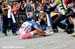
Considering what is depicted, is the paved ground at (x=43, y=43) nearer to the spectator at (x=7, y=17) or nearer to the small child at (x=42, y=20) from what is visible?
the small child at (x=42, y=20)

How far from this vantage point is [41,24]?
17734 mm

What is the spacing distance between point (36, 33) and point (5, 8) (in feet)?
7.51

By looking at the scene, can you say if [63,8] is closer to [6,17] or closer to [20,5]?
[6,17]

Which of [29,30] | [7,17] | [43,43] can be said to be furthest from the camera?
[7,17]

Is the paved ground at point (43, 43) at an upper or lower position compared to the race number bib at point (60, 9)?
lower

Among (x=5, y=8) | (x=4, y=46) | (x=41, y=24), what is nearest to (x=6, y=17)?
(x=5, y=8)

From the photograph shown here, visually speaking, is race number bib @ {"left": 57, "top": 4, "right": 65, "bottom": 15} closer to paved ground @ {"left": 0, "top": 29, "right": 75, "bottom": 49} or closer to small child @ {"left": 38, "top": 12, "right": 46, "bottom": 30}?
small child @ {"left": 38, "top": 12, "right": 46, "bottom": 30}

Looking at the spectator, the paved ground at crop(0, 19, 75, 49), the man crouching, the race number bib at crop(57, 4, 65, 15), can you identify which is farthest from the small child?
the paved ground at crop(0, 19, 75, 49)

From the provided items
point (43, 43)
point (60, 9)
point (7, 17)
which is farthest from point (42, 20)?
point (43, 43)

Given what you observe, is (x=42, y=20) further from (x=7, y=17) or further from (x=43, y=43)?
(x=43, y=43)

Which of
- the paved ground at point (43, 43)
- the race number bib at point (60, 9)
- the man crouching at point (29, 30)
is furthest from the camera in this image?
the race number bib at point (60, 9)

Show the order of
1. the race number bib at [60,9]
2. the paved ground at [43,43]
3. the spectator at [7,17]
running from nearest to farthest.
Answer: the paved ground at [43,43] → the race number bib at [60,9] → the spectator at [7,17]

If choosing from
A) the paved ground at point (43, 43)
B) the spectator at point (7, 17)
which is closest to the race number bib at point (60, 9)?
the paved ground at point (43, 43)

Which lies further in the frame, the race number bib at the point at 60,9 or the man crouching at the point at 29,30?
the race number bib at the point at 60,9
